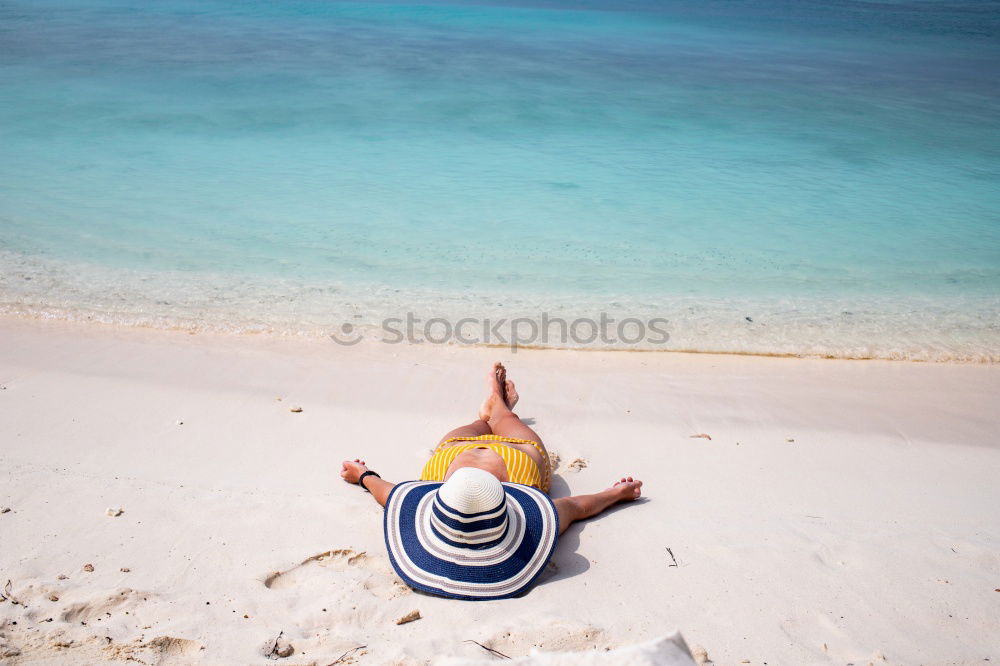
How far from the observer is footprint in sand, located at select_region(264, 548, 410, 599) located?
106 inches

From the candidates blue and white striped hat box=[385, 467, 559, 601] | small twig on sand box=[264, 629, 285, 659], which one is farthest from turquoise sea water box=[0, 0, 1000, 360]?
small twig on sand box=[264, 629, 285, 659]

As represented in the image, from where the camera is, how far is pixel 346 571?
9.16 ft

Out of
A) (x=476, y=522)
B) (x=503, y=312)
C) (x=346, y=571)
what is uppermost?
(x=476, y=522)

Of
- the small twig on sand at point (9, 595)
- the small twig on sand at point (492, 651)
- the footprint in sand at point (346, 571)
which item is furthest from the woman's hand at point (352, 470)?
the small twig on sand at point (9, 595)

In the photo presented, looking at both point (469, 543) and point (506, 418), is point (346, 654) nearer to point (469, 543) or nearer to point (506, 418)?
point (469, 543)

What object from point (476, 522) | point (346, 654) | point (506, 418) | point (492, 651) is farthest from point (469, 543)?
point (506, 418)

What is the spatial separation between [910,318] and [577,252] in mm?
2859

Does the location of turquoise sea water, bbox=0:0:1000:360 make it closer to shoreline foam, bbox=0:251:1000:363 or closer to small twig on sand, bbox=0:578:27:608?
shoreline foam, bbox=0:251:1000:363

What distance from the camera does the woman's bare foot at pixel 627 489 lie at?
10.9 ft

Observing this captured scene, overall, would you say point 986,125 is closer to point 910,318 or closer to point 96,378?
point 910,318

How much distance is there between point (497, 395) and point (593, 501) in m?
1.05

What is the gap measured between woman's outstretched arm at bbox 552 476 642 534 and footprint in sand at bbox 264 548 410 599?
67 cm

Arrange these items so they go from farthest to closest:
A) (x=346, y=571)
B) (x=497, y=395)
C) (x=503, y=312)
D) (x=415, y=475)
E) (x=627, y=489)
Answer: (x=503, y=312) → (x=497, y=395) → (x=415, y=475) → (x=627, y=489) → (x=346, y=571)

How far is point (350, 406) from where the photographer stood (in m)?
4.29
